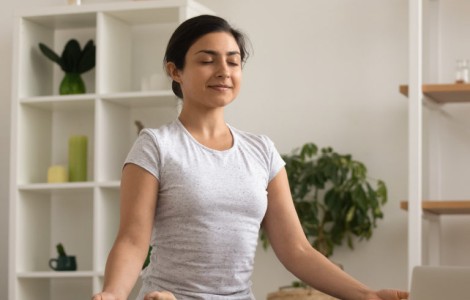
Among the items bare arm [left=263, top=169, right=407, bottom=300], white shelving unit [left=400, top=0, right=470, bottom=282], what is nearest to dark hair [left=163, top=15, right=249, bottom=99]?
bare arm [left=263, top=169, right=407, bottom=300]

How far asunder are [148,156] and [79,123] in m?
3.16

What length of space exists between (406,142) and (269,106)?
65 centimetres

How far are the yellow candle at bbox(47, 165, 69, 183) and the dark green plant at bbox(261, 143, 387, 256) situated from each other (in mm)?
1008

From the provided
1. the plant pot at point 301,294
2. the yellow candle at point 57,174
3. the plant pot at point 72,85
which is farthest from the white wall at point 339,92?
the yellow candle at point 57,174

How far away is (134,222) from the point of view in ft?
6.73

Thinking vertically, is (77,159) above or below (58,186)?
above

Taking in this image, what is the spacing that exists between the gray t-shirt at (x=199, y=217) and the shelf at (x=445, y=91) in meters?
2.18

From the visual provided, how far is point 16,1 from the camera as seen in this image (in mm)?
5355

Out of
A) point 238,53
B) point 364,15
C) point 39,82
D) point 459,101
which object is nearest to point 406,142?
point 459,101

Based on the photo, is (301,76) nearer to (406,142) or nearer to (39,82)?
(406,142)

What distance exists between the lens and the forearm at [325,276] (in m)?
2.11

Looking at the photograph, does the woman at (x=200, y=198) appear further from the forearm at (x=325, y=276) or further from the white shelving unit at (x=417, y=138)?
the white shelving unit at (x=417, y=138)

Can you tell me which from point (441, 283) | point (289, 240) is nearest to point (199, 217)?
point (289, 240)

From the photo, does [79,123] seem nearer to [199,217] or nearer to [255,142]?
[255,142]
